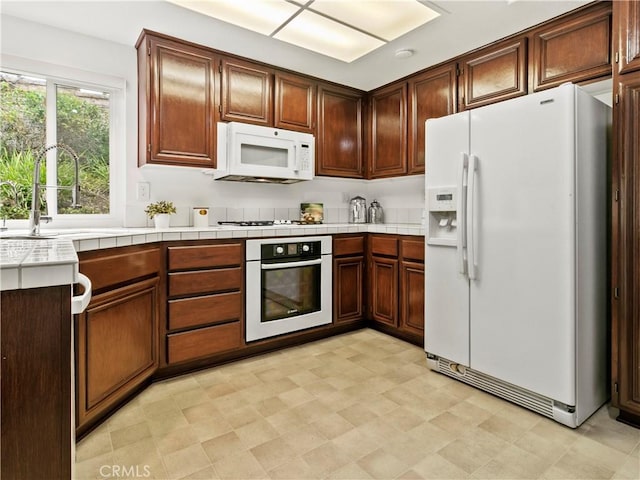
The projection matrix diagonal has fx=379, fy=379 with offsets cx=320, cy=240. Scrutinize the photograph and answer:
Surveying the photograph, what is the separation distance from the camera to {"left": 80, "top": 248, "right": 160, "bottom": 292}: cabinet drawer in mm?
1708

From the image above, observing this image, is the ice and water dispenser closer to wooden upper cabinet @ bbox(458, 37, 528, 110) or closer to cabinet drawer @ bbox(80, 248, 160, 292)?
wooden upper cabinet @ bbox(458, 37, 528, 110)

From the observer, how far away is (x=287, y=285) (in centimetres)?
286

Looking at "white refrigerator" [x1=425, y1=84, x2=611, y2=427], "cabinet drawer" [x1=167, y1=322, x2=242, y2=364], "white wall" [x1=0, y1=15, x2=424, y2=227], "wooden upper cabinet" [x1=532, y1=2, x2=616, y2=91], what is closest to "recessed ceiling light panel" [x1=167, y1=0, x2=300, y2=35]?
"white wall" [x1=0, y1=15, x2=424, y2=227]

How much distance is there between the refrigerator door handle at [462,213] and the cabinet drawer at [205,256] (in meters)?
1.41

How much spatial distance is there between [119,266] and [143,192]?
1.16 metres

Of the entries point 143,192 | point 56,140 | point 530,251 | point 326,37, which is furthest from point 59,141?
point 530,251

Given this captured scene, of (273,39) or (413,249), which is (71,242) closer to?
(273,39)

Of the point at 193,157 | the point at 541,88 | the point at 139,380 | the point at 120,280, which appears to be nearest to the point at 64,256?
the point at 120,280

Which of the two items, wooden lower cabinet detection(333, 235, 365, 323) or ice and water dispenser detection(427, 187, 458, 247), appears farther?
wooden lower cabinet detection(333, 235, 365, 323)

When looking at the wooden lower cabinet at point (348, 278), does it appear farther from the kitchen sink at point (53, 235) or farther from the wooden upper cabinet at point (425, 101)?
the kitchen sink at point (53, 235)

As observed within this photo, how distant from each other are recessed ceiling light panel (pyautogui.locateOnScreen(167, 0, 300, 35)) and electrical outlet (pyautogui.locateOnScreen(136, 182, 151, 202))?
1.27 meters

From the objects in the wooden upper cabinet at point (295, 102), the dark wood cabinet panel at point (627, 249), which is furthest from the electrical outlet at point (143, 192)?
the dark wood cabinet panel at point (627, 249)

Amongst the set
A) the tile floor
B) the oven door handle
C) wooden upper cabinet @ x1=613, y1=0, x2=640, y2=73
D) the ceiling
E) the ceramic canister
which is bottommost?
the tile floor

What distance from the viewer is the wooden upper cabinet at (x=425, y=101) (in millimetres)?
→ 3010
